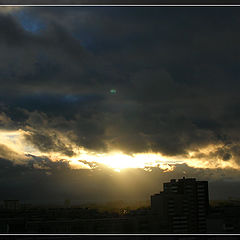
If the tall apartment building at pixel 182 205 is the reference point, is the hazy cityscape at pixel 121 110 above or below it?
above

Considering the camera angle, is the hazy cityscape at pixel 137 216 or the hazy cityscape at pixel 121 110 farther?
the hazy cityscape at pixel 121 110

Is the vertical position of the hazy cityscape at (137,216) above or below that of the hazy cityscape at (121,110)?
below

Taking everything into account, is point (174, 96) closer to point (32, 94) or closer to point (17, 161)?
point (32, 94)

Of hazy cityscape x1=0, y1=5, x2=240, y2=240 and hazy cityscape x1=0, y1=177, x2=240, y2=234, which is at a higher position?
hazy cityscape x1=0, y1=5, x2=240, y2=240

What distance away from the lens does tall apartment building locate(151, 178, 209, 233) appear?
2338 millimetres

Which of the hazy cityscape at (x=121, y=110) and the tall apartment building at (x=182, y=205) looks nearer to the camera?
the tall apartment building at (x=182, y=205)

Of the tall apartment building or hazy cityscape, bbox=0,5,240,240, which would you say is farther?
hazy cityscape, bbox=0,5,240,240

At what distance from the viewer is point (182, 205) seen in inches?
98.7

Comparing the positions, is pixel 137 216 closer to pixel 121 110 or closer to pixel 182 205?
pixel 182 205

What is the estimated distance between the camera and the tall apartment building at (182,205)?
2338 mm

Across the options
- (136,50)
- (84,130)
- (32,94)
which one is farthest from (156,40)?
(32,94)

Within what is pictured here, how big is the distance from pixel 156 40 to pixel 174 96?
55cm

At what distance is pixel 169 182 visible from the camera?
8.61ft

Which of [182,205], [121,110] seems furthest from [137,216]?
[121,110]
